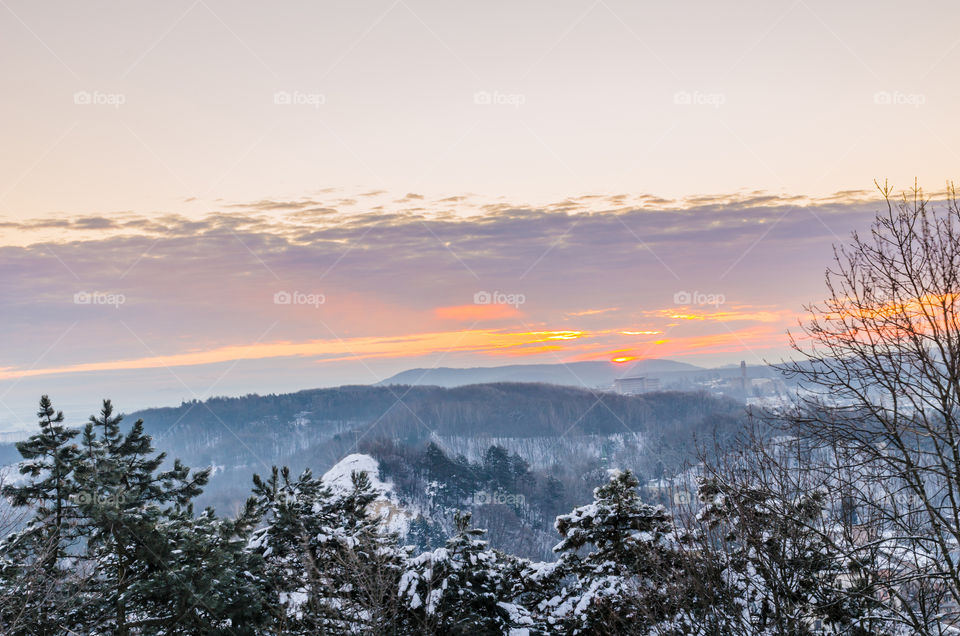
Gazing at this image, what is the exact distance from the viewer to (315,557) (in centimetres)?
1998

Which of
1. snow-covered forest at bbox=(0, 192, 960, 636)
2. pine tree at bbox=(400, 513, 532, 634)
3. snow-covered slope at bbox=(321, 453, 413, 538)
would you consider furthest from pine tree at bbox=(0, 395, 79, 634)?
snow-covered slope at bbox=(321, 453, 413, 538)

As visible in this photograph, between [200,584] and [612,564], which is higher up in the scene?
[200,584]

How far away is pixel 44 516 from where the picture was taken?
18.5m

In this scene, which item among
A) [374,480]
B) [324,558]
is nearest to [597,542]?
[324,558]

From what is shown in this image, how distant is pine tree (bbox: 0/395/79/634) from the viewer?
17.1 metres

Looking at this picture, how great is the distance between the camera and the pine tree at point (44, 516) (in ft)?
56.1

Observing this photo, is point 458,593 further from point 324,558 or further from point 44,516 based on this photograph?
point 44,516

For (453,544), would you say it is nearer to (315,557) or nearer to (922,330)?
(315,557)

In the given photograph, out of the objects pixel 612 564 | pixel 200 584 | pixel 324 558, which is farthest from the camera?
pixel 324 558

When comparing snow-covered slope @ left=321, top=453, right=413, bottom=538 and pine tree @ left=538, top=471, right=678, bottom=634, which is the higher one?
pine tree @ left=538, top=471, right=678, bottom=634

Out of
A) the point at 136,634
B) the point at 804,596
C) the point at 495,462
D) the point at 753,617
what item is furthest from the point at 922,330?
the point at 495,462

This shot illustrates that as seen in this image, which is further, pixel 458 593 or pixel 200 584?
pixel 200 584

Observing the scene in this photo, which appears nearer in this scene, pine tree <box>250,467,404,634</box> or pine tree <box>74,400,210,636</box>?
pine tree <box>250,467,404,634</box>

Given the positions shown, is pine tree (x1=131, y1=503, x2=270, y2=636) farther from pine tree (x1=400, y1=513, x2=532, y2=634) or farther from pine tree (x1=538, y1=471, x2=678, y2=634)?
pine tree (x1=538, y1=471, x2=678, y2=634)
